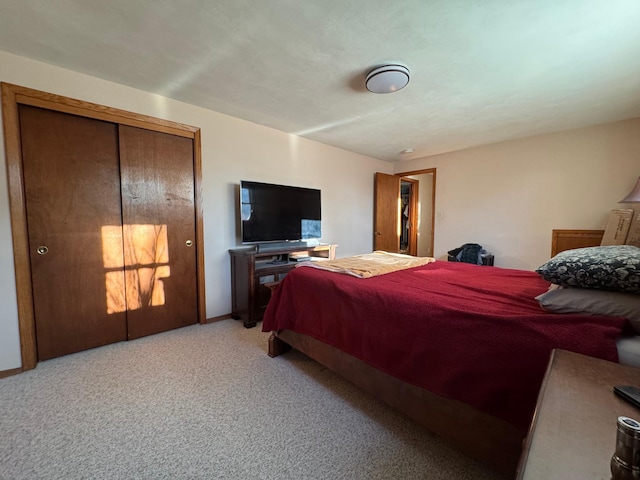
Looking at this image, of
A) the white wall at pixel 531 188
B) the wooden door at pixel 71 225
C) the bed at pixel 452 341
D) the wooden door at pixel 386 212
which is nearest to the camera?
the bed at pixel 452 341

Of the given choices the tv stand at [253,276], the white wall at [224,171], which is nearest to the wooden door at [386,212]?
the white wall at [224,171]

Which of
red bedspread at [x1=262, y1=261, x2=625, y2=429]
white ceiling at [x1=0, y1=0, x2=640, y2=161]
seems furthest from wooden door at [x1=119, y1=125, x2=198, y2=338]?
red bedspread at [x1=262, y1=261, x2=625, y2=429]

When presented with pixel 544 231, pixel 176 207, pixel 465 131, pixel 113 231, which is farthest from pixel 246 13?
pixel 544 231

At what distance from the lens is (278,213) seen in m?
3.28

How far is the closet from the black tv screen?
1.82ft

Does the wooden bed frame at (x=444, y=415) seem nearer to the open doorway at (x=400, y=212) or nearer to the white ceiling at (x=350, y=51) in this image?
the white ceiling at (x=350, y=51)

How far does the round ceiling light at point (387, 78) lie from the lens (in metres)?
2.03

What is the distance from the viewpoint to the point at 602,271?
1069mm

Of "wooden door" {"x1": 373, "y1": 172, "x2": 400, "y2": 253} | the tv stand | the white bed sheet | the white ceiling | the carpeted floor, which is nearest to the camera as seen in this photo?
the white bed sheet

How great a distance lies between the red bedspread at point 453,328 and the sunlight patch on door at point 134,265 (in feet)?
4.85

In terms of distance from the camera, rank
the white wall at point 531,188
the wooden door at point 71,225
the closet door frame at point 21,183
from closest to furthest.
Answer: the closet door frame at point 21,183 → the wooden door at point 71,225 → the white wall at point 531,188

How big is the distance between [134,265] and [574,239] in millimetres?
5131

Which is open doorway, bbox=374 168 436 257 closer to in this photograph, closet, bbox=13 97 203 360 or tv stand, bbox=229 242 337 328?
tv stand, bbox=229 242 337 328

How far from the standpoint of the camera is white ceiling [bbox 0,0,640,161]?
152 cm
